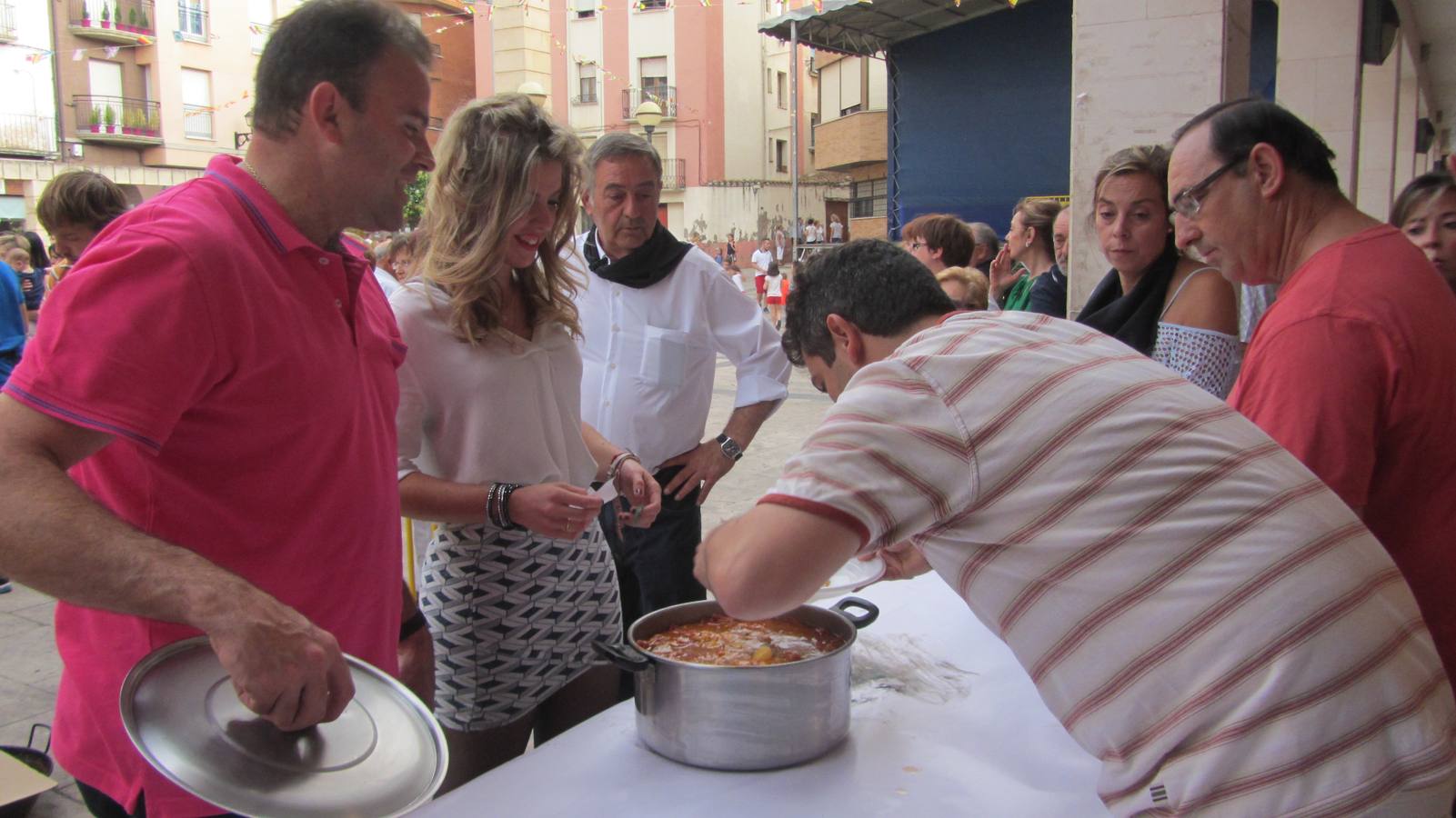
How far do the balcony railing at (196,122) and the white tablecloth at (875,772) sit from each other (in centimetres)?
2693

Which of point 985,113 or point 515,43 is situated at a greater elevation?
point 515,43

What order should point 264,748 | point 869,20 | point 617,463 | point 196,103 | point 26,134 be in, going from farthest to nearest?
point 196,103, point 26,134, point 869,20, point 617,463, point 264,748

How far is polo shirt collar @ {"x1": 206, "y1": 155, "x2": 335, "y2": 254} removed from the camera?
1.31 metres

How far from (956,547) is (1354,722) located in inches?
17.8

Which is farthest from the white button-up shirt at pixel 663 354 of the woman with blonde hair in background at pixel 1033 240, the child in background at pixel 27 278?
the child in background at pixel 27 278

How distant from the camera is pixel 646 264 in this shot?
9.46 feet

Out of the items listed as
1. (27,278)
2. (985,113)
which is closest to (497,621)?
(27,278)

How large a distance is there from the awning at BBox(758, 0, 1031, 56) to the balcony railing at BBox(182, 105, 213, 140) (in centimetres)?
1700

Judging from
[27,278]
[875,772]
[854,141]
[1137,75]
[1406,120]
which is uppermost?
[854,141]

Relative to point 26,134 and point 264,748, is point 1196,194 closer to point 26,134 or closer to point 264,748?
point 264,748

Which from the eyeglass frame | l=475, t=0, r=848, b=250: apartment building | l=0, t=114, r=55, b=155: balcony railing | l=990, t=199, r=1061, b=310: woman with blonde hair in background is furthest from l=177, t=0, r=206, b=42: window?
the eyeglass frame

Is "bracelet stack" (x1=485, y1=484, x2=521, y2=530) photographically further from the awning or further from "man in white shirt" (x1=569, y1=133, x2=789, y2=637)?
the awning

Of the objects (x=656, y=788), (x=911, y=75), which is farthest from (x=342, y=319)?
(x=911, y=75)

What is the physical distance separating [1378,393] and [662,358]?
1.86 metres
